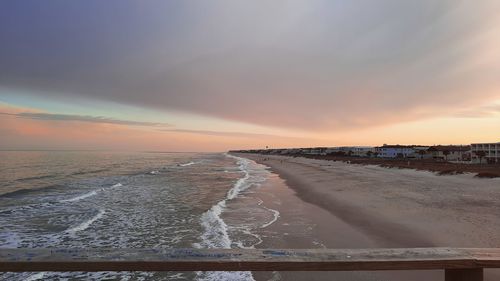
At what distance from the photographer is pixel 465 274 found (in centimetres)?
301

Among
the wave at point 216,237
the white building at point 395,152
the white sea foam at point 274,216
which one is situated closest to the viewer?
the wave at point 216,237

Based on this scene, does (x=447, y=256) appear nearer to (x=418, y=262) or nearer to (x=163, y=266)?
(x=418, y=262)

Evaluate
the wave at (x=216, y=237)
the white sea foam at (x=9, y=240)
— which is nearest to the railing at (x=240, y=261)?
the wave at (x=216, y=237)

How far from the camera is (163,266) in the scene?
9.27 feet

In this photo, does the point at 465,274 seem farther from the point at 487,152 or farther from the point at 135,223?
the point at 487,152

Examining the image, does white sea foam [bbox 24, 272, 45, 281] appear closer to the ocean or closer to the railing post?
the ocean

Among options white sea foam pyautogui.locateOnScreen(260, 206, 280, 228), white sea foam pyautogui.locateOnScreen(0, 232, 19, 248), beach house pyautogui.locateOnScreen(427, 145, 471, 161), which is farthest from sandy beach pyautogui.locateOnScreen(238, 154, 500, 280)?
beach house pyautogui.locateOnScreen(427, 145, 471, 161)

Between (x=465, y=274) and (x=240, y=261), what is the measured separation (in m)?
→ 1.69

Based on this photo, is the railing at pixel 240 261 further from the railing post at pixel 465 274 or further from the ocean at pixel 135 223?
the ocean at pixel 135 223

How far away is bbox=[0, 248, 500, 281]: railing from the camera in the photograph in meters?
2.83

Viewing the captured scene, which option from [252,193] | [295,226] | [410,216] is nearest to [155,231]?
[295,226]

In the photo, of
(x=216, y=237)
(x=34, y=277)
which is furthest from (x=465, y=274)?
(x=216, y=237)

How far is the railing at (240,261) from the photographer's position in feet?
9.28

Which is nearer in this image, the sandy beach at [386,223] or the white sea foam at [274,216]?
the sandy beach at [386,223]
